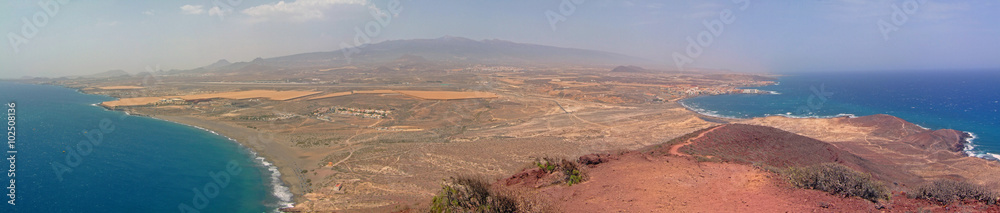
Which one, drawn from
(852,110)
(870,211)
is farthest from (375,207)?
(852,110)

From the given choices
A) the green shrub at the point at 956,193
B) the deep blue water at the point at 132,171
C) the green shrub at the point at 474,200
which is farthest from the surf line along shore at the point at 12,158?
the green shrub at the point at 956,193

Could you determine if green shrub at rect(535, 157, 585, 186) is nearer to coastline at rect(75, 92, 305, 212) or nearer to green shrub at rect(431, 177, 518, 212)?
green shrub at rect(431, 177, 518, 212)

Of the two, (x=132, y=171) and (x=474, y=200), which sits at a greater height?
(x=474, y=200)

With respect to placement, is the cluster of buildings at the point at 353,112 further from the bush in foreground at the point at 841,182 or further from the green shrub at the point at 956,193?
the green shrub at the point at 956,193

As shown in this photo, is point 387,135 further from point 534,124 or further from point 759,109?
point 759,109

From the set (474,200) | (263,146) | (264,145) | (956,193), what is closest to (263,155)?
(263,146)

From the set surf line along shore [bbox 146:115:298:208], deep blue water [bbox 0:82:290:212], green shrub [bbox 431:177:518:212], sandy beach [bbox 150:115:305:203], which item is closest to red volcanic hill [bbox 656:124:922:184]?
green shrub [bbox 431:177:518:212]

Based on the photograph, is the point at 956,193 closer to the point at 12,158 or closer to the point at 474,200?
the point at 474,200
